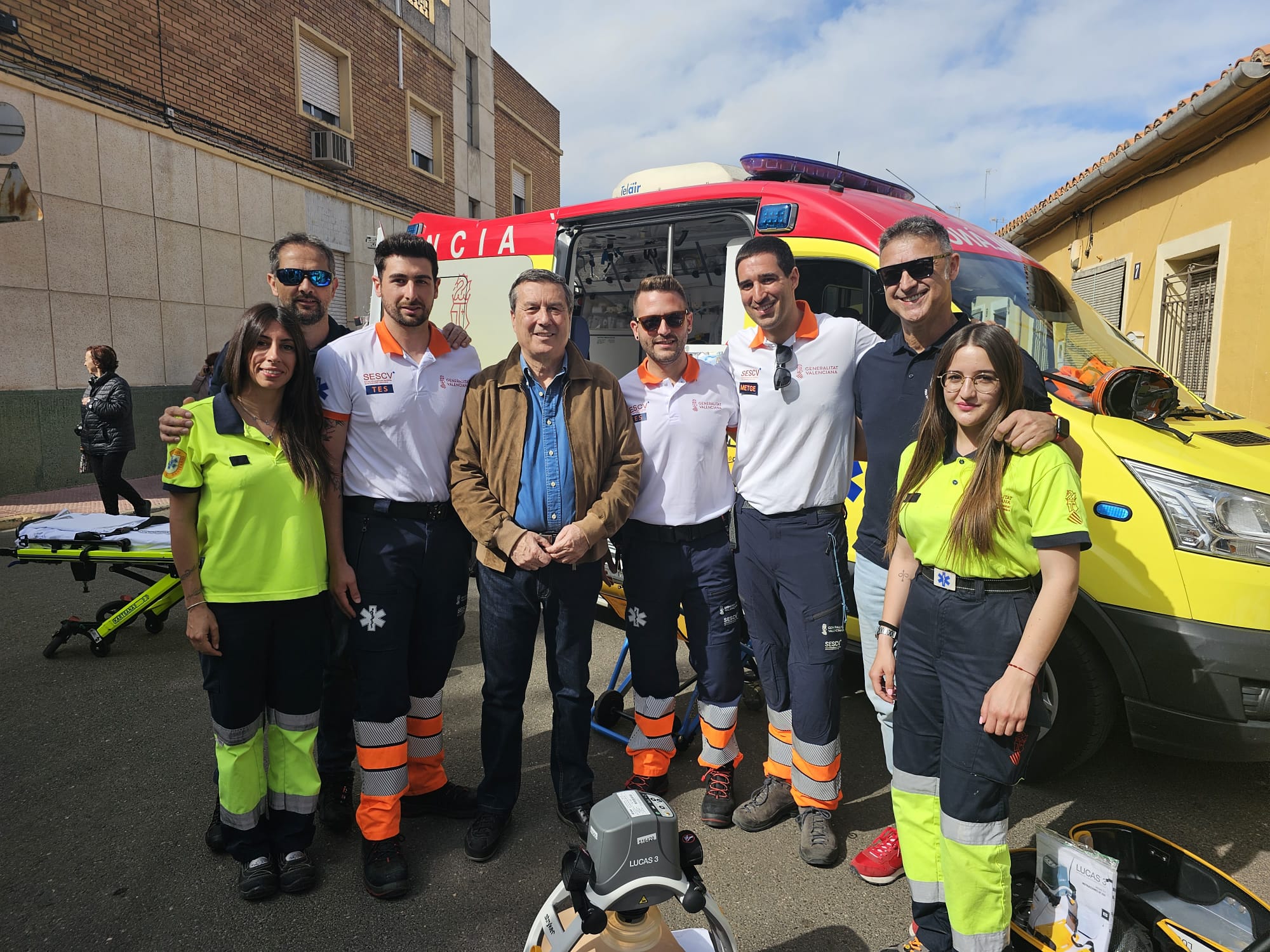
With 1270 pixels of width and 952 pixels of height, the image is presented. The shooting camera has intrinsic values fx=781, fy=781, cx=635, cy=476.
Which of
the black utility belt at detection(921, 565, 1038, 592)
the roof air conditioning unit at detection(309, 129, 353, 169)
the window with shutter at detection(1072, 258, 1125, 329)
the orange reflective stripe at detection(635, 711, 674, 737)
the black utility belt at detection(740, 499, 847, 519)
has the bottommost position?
the orange reflective stripe at detection(635, 711, 674, 737)

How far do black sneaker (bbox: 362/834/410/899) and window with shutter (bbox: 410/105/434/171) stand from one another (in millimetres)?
15268

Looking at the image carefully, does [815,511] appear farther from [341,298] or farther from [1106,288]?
[341,298]

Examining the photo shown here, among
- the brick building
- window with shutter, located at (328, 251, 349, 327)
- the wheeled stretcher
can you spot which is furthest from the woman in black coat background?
window with shutter, located at (328, 251, 349, 327)

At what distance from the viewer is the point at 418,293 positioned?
2.70 m

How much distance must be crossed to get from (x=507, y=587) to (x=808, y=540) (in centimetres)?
108

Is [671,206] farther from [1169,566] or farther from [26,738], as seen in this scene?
[26,738]

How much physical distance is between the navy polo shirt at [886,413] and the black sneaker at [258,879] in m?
2.23

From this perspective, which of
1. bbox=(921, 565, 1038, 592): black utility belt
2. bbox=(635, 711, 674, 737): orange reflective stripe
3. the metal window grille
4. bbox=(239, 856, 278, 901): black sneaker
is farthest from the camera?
the metal window grille

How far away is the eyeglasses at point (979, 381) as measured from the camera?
6.45 feet

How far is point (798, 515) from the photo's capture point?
2811mm

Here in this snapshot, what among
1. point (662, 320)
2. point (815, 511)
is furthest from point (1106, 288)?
point (662, 320)

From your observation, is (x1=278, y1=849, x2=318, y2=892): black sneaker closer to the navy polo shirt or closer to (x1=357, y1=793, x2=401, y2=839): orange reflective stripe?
(x1=357, y1=793, x2=401, y2=839): orange reflective stripe

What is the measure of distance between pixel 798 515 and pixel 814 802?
1050 mm

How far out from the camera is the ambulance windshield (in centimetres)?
327
